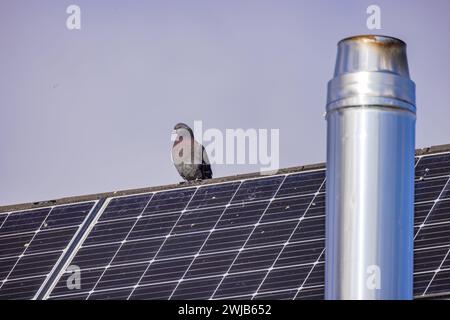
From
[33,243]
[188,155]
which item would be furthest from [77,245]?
[188,155]

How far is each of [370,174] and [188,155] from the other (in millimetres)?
12841

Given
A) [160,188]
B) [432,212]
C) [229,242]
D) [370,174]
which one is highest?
[160,188]

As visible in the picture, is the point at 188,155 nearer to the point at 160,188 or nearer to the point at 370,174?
the point at 160,188

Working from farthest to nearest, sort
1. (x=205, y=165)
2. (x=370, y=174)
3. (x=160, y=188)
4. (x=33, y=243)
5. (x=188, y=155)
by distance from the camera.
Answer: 1. (x=205, y=165)
2. (x=188, y=155)
3. (x=160, y=188)
4. (x=33, y=243)
5. (x=370, y=174)

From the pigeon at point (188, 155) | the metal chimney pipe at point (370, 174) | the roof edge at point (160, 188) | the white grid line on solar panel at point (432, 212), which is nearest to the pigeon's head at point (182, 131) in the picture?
the pigeon at point (188, 155)

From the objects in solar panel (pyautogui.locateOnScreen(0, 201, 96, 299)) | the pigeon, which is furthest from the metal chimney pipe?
the pigeon

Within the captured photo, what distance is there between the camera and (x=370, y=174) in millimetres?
10523

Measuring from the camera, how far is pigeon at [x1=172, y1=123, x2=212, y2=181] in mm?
23188

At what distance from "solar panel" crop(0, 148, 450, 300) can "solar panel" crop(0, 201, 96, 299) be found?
167mm

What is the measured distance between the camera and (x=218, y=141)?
17062 mm

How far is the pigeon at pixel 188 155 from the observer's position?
2319 cm
